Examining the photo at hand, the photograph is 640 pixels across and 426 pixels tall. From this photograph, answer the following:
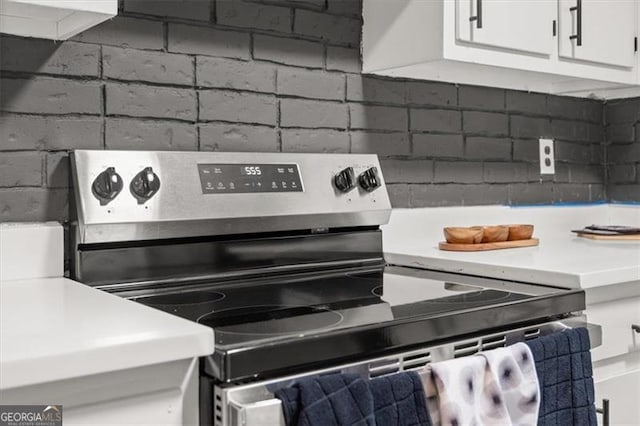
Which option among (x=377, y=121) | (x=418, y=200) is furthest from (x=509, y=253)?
(x=377, y=121)

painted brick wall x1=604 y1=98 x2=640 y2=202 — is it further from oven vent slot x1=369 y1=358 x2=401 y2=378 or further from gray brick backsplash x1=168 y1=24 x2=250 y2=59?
oven vent slot x1=369 y1=358 x2=401 y2=378

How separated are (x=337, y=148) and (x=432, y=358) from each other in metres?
0.92

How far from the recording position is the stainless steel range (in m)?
1.05

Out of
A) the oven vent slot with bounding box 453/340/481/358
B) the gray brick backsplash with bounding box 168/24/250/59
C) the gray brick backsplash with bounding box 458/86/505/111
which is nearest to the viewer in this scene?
the oven vent slot with bounding box 453/340/481/358

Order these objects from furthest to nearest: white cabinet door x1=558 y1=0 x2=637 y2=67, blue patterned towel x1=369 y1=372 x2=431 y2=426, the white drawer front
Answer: white cabinet door x1=558 y1=0 x2=637 y2=67 → the white drawer front → blue patterned towel x1=369 y1=372 x2=431 y2=426

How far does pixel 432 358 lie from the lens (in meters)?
1.20

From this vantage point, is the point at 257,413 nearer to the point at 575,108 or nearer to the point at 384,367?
the point at 384,367

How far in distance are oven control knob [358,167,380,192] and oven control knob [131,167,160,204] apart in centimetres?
57

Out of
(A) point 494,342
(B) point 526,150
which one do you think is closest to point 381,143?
(B) point 526,150

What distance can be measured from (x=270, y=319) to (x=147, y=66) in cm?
78

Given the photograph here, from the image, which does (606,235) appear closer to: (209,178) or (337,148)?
(337,148)

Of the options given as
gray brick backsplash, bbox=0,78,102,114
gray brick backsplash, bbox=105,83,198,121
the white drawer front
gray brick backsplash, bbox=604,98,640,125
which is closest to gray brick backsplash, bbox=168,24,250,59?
gray brick backsplash, bbox=105,83,198,121

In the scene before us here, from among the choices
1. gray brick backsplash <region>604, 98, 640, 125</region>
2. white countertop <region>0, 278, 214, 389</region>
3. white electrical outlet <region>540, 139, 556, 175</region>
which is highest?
gray brick backsplash <region>604, 98, 640, 125</region>

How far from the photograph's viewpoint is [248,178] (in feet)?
5.52
